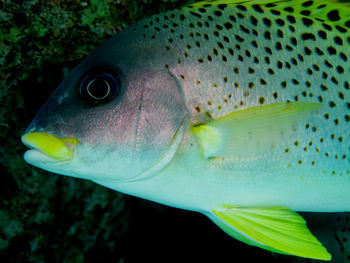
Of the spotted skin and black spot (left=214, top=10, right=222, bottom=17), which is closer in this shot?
the spotted skin

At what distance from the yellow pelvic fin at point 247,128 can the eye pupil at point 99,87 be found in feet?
1.51

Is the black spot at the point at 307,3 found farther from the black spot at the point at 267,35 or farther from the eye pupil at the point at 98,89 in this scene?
the eye pupil at the point at 98,89

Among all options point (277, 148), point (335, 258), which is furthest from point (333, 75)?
point (335, 258)

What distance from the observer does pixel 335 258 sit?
242 centimetres

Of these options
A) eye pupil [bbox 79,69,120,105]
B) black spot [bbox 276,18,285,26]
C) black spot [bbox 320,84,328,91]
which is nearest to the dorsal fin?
black spot [bbox 276,18,285,26]

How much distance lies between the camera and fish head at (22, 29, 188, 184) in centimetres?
135

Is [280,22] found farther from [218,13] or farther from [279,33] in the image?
[218,13]

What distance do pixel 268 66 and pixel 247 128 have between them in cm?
41

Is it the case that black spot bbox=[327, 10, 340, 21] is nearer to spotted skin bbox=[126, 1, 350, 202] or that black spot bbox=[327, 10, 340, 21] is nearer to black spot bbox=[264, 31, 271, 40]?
spotted skin bbox=[126, 1, 350, 202]

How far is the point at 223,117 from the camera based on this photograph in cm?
139

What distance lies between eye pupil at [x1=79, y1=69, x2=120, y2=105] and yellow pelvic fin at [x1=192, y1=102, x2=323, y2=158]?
1.51ft

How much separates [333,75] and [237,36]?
1.99ft

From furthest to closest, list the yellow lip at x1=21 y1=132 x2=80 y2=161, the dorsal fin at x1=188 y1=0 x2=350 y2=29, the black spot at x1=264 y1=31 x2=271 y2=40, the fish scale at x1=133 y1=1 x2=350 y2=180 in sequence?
the dorsal fin at x1=188 y1=0 x2=350 y2=29, the black spot at x1=264 y1=31 x2=271 y2=40, the fish scale at x1=133 y1=1 x2=350 y2=180, the yellow lip at x1=21 y1=132 x2=80 y2=161

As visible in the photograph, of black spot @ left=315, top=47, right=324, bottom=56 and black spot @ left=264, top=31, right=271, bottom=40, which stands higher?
black spot @ left=264, top=31, right=271, bottom=40
